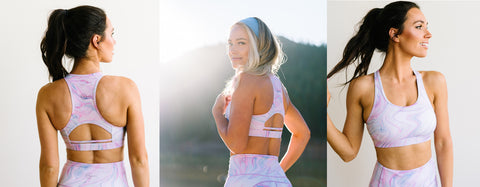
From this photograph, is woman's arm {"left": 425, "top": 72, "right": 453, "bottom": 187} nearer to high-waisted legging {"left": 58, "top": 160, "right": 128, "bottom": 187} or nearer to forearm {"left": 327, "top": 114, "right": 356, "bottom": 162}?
forearm {"left": 327, "top": 114, "right": 356, "bottom": 162}

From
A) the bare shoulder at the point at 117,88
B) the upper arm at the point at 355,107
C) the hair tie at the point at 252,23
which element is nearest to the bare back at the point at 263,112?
the hair tie at the point at 252,23

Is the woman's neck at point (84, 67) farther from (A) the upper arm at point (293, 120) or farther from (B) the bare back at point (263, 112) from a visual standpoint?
(A) the upper arm at point (293, 120)

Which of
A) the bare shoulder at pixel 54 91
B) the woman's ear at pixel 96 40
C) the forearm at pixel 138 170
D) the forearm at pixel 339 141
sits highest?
the woman's ear at pixel 96 40

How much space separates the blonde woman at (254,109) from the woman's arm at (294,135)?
14 mm

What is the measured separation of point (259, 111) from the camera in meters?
3.05

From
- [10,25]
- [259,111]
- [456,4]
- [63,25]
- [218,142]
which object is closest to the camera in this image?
[63,25]

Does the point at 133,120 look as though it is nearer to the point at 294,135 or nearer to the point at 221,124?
the point at 221,124

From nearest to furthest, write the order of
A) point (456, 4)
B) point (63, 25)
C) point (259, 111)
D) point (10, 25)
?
point (63, 25) < point (259, 111) < point (10, 25) < point (456, 4)

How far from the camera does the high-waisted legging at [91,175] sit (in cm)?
280

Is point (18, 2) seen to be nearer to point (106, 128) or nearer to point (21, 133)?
point (21, 133)

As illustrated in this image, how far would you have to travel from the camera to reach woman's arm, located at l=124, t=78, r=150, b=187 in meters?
2.83

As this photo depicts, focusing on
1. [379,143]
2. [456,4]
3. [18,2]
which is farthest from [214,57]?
[456,4]

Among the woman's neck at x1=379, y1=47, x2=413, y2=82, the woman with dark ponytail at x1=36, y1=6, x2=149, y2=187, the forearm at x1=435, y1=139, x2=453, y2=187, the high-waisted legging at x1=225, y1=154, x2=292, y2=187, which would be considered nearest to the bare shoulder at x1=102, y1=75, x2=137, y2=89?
the woman with dark ponytail at x1=36, y1=6, x2=149, y2=187

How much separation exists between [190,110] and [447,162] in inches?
68.7
